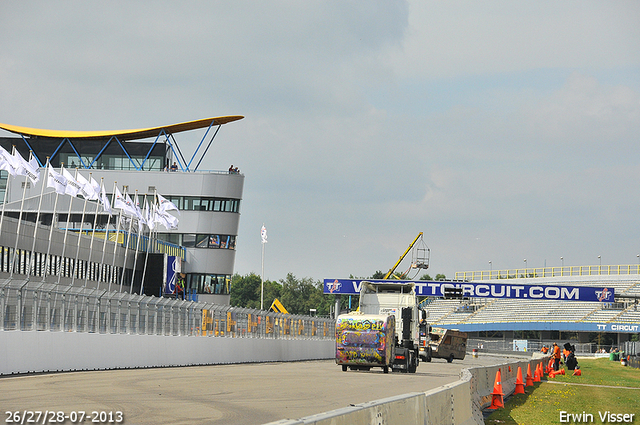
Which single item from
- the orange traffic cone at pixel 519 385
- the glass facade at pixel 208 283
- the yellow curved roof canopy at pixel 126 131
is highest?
the yellow curved roof canopy at pixel 126 131

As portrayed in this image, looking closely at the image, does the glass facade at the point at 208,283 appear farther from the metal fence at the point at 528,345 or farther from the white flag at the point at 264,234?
the metal fence at the point at 528,345

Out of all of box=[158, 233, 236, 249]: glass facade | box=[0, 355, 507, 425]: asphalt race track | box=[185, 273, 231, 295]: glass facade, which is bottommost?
A: box=[0, 355, 507, 425]: asphalt race track

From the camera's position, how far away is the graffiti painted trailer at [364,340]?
1145 inches

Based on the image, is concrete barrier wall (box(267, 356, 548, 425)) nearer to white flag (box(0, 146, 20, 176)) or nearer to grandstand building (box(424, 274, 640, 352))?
white flag (box(0, 146, 20, 176))

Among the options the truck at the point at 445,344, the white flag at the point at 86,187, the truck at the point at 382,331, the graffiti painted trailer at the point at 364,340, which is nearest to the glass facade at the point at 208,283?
the white flag at the point at 86,187

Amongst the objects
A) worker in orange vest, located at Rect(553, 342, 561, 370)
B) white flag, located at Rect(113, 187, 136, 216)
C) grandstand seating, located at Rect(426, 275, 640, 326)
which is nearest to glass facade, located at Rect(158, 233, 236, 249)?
white flag, located at Rect(113, 187, 136, 216)

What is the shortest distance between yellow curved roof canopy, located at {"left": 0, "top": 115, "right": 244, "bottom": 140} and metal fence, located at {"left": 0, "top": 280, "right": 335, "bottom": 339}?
152 feet

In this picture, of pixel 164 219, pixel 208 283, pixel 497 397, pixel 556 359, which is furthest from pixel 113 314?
pixel 208 283

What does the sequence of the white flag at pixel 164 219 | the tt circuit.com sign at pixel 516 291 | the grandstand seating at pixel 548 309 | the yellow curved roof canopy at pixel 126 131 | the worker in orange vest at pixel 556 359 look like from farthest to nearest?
1. the grandstand seating at pixel 548 309
2. the yellow curved roof canopy at pixel 126 131
3. the tt circuit.com sign at pixel 516 291
4. the white flag at pixel 164 219
5. the worker in orange vest at pixel 556 359

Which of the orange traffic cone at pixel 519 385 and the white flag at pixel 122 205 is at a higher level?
the white flag at pixel 122 205

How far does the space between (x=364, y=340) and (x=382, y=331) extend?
726 mm

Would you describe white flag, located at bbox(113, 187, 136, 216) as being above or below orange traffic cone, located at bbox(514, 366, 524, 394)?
above

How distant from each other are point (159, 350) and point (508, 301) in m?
85.5

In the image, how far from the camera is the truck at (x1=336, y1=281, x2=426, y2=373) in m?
29.1
